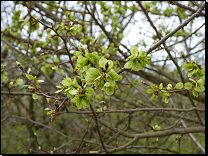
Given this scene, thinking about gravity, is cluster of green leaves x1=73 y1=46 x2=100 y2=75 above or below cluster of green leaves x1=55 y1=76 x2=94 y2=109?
above

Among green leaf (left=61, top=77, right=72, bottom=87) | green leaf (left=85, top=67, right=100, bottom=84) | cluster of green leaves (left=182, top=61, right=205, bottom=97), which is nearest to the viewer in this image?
green leaf (left=85, top=67, right=100, bottom=84)

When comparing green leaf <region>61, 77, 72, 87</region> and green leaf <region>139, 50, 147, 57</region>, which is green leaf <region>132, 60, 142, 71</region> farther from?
green leaf <region>61, 77, 72, 87</region>

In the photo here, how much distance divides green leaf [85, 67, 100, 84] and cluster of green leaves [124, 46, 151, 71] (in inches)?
9.6

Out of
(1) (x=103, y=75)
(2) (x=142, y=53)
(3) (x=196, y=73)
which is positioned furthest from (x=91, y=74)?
(3) (x=196, y=73)

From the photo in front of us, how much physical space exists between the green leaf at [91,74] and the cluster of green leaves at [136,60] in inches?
9.6

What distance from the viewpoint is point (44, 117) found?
6668mm

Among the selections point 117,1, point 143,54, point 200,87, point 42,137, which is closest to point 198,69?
point 200,87

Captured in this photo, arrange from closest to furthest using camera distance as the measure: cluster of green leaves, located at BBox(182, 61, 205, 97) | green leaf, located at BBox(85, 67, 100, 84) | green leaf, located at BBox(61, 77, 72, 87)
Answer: green leaf, located at BBox(85, 67, 100, 84)
green leaf, located at BBox(61, 77, 72, 87)
cluster of green leaves, located at BBox(182, 61, 205, 97)

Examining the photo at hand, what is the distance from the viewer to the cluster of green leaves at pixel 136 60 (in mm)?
1229

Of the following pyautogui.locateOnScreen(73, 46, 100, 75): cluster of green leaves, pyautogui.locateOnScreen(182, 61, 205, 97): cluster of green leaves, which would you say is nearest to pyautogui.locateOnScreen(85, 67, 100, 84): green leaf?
pyautogui.locateOnScreen(73, 46, 100, 75): cluster of green leaves

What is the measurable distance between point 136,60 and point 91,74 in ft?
1.30

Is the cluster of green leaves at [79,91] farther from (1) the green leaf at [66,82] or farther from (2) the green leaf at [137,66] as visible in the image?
(2) the green leaf at [137,66]

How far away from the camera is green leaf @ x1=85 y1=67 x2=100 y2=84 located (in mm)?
1134

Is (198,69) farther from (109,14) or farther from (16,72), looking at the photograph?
(16,72)
